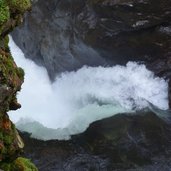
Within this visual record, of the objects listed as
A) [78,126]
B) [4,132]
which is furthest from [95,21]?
[4,132]

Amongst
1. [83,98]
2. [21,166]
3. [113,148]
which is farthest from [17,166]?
[83,98]

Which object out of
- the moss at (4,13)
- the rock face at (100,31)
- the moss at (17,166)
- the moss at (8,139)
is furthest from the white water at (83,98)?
the moss at (4,13)

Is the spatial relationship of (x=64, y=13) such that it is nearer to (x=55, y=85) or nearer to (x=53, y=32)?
(x=53, y=32)

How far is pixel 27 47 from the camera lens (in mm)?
23125

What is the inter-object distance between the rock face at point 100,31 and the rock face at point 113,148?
3.25m

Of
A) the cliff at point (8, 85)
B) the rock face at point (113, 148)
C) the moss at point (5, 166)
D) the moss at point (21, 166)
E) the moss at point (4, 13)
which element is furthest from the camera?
the rock face at point (113, 148)

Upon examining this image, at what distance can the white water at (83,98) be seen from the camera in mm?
17797

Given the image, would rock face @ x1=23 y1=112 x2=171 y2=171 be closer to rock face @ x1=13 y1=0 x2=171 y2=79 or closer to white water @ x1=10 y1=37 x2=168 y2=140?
white water @ x1=10 y1=37 x2=168 y2=140

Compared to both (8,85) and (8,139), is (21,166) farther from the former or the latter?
(8,85)

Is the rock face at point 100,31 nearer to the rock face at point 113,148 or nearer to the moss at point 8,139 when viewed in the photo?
the rock face at point 113,148

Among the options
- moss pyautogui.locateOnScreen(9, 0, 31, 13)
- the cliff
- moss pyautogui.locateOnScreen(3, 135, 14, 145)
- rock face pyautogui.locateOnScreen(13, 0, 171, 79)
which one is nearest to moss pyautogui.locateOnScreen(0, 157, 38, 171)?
the cliff

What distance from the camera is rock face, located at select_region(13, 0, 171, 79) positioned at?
58.9 feet

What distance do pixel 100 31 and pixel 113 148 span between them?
5.45 m

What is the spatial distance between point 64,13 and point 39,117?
4763 mm
